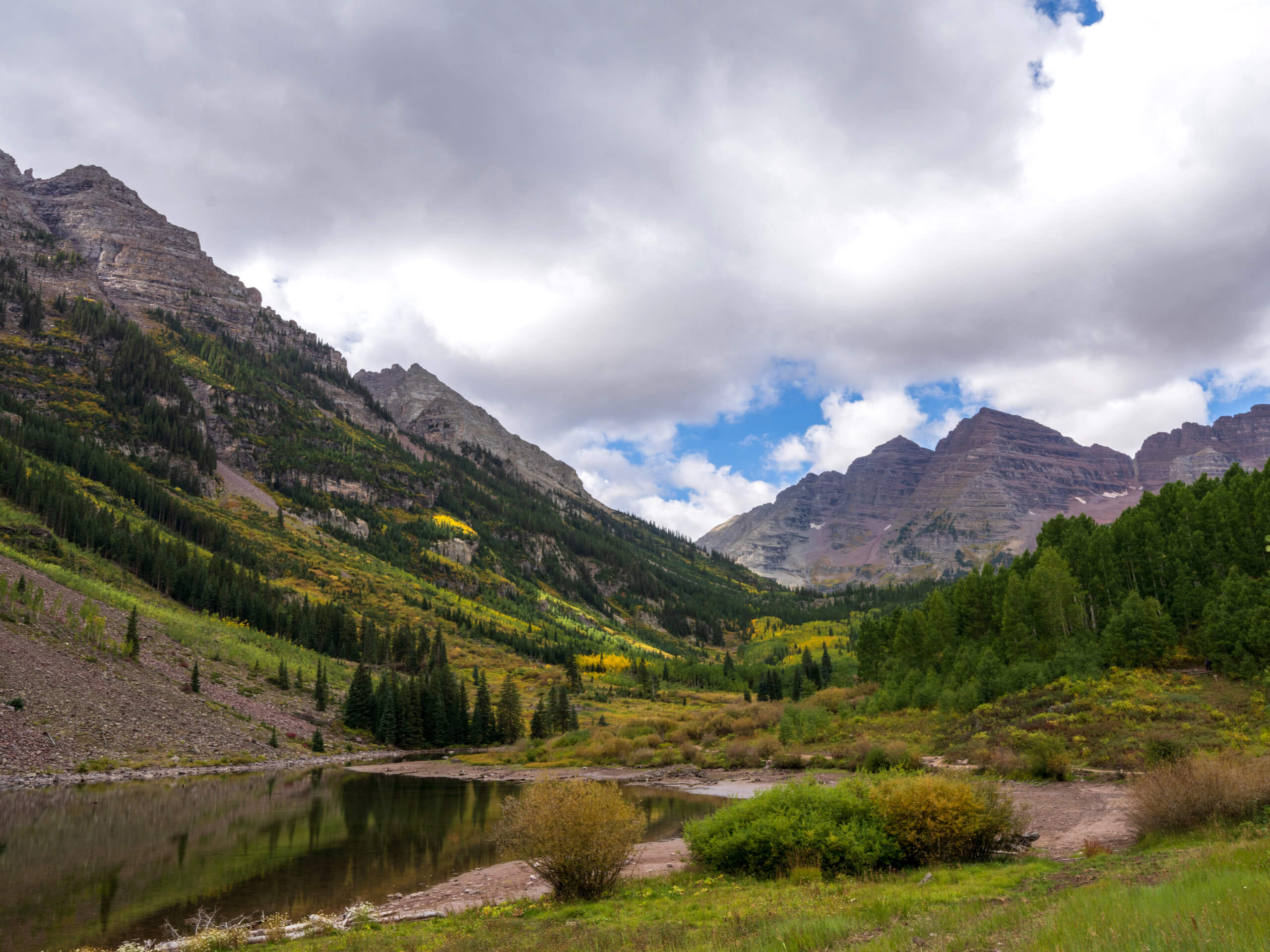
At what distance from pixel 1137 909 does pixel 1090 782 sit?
33398mm

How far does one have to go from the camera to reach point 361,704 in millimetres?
91938

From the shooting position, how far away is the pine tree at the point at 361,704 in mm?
90938

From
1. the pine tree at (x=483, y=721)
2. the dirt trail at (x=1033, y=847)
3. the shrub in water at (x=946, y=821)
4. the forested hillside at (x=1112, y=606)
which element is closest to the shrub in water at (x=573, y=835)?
the dirt trail at (x=1033, y=847)

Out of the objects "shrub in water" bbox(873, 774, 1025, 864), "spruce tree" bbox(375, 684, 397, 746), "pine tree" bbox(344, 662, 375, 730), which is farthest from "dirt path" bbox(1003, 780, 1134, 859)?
"pine tree" bbox(344, 662, 375, 730)

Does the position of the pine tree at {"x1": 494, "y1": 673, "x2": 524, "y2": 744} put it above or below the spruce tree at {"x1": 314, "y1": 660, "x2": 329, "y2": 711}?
→ below

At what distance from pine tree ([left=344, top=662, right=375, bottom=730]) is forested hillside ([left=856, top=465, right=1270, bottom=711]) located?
69.8 metres

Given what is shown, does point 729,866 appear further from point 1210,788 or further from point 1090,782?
point 1090,782

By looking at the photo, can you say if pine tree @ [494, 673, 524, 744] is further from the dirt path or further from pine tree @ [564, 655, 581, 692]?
the dirt path

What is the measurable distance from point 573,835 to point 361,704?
82719 millimetres

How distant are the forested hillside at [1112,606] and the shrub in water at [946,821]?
1596 inches

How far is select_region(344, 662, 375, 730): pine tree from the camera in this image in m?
90.9

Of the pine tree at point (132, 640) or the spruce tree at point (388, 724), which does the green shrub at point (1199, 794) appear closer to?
the pine tree at point (132, 640)

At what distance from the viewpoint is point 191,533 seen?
6280 inches

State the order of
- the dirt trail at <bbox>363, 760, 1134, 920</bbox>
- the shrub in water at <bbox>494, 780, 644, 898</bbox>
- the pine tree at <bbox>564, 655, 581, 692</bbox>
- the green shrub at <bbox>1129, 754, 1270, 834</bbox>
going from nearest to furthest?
the green shrub at <bbox>1129, 754, 1270, 834</bbox>
the shrub in water at <bbox>494, 780, 644, 898</bbox>
the dirt trail at <bbox>363, 760, 1134, 920</bbox>
the pine tree at <bbox>564, 655, 581, 692</bbox>
